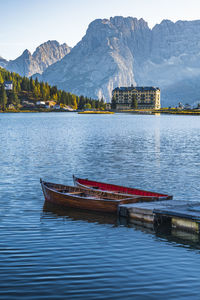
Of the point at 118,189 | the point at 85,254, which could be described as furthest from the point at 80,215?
the point at 85,254

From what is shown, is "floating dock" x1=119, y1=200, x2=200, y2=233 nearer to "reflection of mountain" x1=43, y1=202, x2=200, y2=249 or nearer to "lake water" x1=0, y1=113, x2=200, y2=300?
"reflection of mountain" x1=43, y1=202, x2=200, y2=249

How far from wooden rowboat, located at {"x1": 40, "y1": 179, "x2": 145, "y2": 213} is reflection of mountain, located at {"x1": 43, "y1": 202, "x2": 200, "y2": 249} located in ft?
1.74

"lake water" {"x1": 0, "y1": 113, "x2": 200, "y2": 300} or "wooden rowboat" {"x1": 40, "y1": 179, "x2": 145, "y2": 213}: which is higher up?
"wooden rowboat" {"x1": 40, "y1": 179, "x2": 145, "y2": 213}

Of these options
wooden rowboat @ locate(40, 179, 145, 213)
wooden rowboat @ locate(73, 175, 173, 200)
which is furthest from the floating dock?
wooden rowboat @ locate(73, 175, 173, 200)

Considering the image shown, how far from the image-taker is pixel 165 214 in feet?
98.3

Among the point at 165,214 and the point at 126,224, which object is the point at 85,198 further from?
the point at 165,214

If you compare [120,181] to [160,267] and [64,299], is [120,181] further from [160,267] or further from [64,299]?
[64,299]

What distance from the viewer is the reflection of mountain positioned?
27477mm

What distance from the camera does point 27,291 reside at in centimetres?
1886

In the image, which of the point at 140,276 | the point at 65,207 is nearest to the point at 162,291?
the point at 140,276

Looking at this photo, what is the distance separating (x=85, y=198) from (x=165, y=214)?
7.87 metres

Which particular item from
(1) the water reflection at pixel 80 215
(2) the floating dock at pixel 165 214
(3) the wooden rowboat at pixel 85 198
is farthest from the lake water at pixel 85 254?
(2) the floating dock at pixel 165 214

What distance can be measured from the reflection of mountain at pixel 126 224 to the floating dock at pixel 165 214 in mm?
358

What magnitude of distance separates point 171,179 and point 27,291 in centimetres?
3572
